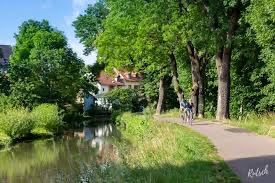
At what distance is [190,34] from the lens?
32906 millimetres

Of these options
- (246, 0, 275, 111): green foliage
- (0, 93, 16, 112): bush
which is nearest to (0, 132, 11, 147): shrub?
(0, 93, 16, 112): bush

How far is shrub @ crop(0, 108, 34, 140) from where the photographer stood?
38.2 meters

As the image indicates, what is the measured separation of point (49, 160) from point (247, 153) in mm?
16305

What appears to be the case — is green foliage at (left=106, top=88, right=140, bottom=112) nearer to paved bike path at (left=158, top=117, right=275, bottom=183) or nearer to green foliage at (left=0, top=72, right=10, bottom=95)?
green foliage at (left=0, top=72, right=10, bottom=95)

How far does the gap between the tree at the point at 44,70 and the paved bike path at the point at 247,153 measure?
36920 millimetres

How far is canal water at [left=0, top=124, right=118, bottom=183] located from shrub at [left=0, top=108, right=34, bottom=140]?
1443 millimetres

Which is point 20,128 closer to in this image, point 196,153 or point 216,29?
point 216,29

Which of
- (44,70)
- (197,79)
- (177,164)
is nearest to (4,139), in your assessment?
(197,79)

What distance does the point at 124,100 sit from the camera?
3191 inches

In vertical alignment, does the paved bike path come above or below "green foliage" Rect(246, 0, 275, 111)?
below

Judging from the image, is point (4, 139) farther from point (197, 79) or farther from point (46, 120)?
point (197, 79)

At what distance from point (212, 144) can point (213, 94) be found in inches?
1006

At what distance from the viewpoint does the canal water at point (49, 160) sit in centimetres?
2123

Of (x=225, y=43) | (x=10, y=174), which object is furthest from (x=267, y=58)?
(x=10, y=174)
